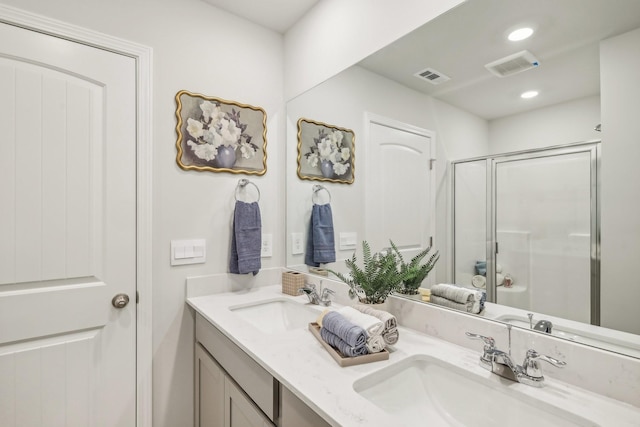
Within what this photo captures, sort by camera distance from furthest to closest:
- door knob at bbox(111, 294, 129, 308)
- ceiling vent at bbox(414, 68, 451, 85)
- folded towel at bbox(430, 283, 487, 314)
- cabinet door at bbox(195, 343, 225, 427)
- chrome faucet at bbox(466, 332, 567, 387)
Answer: door knob at bbox(111, 294, 129, 308) → cabinet door at bbox(195, 343, 225, 427) → ceiling vent at bbox(414, 68, 451, 85) → folded towel at bbox(430, 283, 487, 314) → chrome faucet at bbox(466, 332, 567, 387)

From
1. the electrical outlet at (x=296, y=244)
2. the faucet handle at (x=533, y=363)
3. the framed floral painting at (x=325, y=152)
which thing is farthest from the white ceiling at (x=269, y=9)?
the faucet handle at (x=533, y=363)

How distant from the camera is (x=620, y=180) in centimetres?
78

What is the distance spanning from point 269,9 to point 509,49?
4.28 ft

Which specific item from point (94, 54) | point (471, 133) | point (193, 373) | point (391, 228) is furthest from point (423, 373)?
point (94, 54)

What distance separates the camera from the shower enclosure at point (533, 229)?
0.84 meters

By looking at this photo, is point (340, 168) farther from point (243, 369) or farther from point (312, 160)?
point (243, 369)

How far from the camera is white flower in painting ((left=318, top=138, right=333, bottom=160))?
1.74 m

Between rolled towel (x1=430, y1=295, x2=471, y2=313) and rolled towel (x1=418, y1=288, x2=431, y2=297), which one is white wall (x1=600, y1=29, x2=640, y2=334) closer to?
rolled towel (x1=430, y1=295, x2=471, y2=313)

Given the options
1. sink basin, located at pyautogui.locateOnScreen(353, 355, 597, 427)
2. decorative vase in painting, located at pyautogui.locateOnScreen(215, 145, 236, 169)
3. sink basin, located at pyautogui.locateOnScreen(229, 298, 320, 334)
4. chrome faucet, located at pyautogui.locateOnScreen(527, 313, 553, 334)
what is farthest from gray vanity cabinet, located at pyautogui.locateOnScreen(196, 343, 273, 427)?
decorative vase in painting, located at pyautogui.locateOnScreen(215, 145, 236, 169)

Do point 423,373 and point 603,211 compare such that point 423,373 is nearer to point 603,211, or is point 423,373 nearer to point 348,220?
point 603,211

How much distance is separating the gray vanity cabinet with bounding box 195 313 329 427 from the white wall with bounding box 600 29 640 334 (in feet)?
2.58

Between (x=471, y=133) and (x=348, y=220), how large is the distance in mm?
727

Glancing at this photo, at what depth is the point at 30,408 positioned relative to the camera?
4.09 feet

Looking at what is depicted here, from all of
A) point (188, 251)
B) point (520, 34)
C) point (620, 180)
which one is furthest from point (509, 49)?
point (188, 251)
